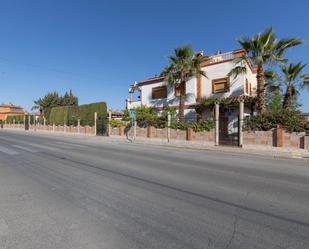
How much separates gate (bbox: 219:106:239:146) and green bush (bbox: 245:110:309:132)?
55.5 inches

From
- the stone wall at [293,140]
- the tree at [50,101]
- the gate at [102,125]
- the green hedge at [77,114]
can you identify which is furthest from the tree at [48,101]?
the stone wall at [293,140]

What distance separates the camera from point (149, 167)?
9023mm

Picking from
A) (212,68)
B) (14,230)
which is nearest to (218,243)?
(14,230)

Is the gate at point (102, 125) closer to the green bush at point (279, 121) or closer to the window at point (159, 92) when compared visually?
the window at point (159, 92)

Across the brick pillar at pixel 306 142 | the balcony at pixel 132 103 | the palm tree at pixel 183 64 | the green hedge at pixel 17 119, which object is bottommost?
the brick pillar at pixel 306 142

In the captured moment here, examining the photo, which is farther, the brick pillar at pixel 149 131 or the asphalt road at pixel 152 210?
the brick pillar at pixel 149 131

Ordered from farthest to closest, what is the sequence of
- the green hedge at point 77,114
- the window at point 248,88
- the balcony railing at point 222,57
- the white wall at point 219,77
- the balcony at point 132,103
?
the green hedge at point 77,114
the balcony at point 132,103
the balcony railing at point 222,57
the window at point 248,88
the white wall at point 219,77

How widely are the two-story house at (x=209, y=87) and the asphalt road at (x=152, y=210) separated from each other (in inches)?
624

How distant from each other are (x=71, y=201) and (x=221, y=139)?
1484 centimetres

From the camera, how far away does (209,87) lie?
970 inches

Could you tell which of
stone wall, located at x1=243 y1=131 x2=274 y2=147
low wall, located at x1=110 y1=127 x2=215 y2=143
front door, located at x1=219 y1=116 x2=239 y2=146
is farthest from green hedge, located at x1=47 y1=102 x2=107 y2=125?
stone wall, located at x1=243 y1=131 x2=274 y2=147

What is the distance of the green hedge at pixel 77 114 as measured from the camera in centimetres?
3356

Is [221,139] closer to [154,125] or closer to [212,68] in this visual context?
[154,125]

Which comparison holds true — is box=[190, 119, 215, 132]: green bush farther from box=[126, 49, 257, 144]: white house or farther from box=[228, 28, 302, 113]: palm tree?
box=[228, 28, 302, 113]: palm tree
